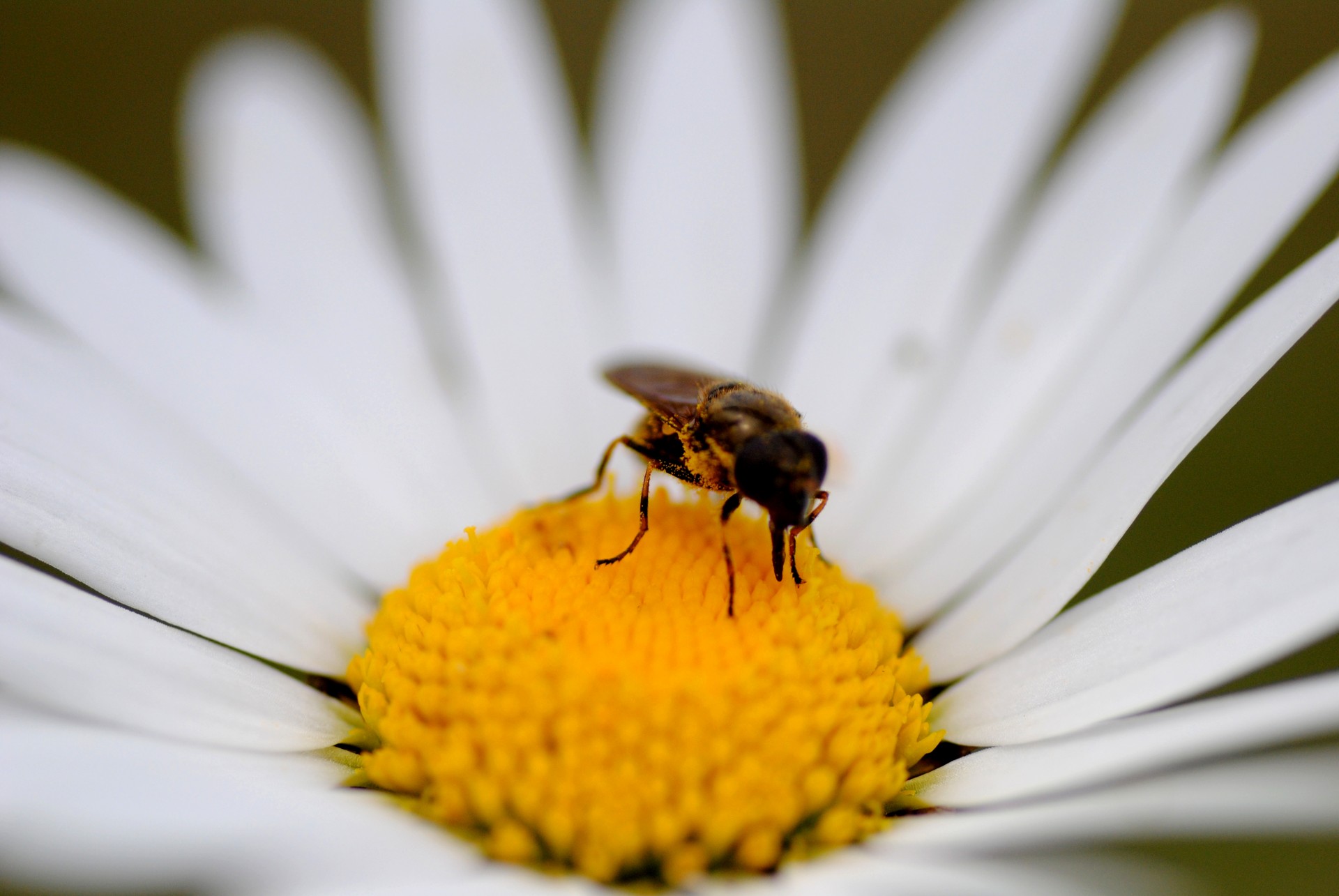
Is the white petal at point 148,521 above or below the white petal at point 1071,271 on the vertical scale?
below

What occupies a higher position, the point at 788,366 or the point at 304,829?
the point at 788,366

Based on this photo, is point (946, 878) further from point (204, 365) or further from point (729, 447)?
point (204, 365)

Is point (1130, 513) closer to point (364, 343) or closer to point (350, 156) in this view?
point (364, 343)

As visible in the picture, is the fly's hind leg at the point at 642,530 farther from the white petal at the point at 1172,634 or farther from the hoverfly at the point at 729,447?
the white petal at the point at 1172,634

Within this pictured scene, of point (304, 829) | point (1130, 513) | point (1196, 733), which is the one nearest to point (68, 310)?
point (304, 829)

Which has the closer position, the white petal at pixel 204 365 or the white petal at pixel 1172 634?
the white petal at pixel 1172 634

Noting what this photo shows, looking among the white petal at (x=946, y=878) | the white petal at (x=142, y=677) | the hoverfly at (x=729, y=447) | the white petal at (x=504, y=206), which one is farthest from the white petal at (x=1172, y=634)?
the white petal at (x=504, y=206)
